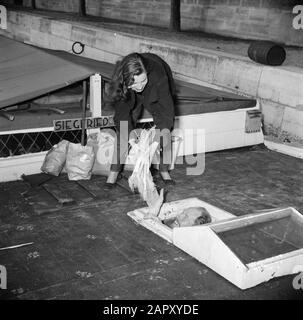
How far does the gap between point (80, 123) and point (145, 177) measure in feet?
4.35

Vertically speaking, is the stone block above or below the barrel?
below

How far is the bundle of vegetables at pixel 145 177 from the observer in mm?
4607

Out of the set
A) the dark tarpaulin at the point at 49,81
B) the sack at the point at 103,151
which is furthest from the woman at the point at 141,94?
the dark tarpaulin at the point at 49,81

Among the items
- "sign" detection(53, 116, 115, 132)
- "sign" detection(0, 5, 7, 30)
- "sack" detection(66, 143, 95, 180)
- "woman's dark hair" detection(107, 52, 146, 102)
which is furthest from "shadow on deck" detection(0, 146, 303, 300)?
"sign" detection(0, 5, 7, 30)

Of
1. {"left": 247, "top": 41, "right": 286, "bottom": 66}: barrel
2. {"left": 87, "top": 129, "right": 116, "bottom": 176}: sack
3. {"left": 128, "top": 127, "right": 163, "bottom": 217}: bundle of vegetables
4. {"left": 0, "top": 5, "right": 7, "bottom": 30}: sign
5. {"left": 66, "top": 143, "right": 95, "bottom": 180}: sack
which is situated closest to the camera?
{"left": 128, "top": 127, "right": 163, "bottom": 217}: bundle of vegetables

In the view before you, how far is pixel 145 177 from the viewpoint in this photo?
4.73 metres

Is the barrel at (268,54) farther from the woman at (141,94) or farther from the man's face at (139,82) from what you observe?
the man's face at (139,82)

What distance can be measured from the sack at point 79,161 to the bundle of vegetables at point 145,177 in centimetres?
67

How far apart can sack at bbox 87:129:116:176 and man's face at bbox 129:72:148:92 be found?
107 cm

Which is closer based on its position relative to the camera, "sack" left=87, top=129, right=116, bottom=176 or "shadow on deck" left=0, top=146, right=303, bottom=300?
"shadow on deck" left=0, top=146, right=303, bottom=300

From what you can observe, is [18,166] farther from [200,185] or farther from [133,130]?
[200,185]

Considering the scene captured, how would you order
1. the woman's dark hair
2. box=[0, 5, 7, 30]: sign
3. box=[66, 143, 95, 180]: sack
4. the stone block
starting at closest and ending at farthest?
the woman's dark hair < box=[66, 143, 95, 180]: sack < the stone block < box=[0, 5, 7, 30]: sign

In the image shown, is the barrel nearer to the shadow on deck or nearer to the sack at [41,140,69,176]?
the shadow on deck

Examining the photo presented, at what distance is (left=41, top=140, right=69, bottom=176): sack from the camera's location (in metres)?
5.37
